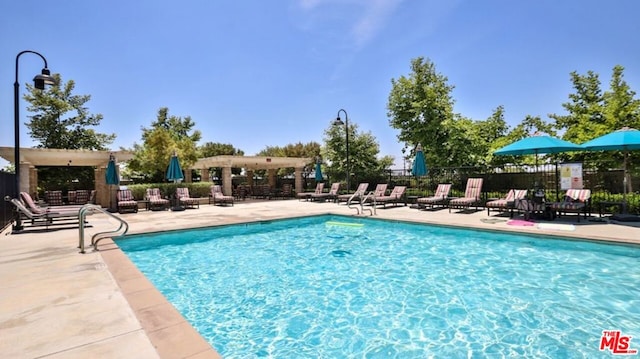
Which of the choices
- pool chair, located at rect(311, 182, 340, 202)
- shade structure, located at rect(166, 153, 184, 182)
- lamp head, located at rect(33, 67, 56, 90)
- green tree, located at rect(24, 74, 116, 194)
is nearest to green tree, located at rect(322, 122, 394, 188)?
pool chair, located at rect(311, 182, 340, 202)

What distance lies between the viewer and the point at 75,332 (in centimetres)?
284

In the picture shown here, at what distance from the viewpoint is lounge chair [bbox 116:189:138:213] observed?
13797mm

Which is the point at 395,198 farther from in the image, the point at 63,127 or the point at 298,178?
the point at 63,127

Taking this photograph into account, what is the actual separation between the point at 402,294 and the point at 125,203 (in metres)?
13.1

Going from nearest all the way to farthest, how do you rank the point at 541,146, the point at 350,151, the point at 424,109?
the point at 541,146 → the point at 424,109 → the point at 350,151

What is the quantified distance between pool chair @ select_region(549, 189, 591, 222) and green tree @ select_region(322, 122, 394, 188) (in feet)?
45.0

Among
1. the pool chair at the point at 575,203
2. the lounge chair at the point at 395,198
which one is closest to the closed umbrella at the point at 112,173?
the lounge chair at the point at 395,198

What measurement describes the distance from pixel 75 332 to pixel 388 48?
649 inches

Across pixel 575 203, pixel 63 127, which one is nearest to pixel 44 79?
pixel 575 203

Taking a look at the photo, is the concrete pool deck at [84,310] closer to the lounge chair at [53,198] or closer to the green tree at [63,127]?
the lounge chair at [53,198]

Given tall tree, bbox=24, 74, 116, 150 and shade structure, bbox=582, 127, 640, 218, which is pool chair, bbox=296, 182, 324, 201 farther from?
tall tree, bbox=24, 74, 116, 150

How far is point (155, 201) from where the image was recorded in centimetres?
1468

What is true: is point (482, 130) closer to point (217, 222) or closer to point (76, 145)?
point (217, 222)

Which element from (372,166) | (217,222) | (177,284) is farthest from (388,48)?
(177,284)
